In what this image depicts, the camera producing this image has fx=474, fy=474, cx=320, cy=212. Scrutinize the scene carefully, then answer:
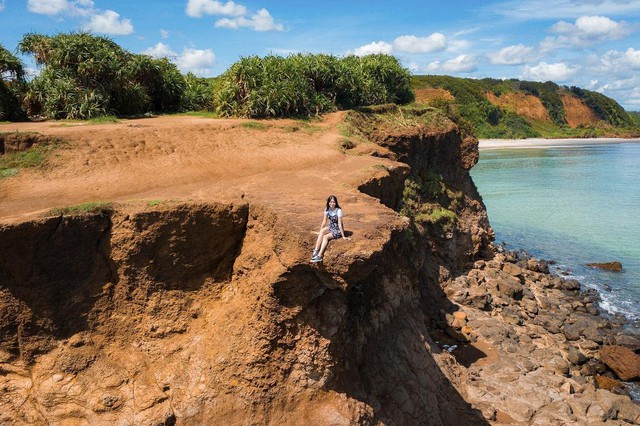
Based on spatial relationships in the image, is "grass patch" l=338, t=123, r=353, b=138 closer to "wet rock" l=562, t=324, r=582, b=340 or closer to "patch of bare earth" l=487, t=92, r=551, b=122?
"wet rock" l=562, t=324, r=582, b=340

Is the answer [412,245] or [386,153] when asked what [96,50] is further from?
[412,245]

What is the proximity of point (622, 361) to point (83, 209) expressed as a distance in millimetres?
15290

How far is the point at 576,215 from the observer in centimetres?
3347

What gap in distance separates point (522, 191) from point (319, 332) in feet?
131

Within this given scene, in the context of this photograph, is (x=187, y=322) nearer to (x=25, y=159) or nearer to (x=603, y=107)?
(x=25, y=159)

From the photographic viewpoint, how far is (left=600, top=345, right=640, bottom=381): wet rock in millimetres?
13992

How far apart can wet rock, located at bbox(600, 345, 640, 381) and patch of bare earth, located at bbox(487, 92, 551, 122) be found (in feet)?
337

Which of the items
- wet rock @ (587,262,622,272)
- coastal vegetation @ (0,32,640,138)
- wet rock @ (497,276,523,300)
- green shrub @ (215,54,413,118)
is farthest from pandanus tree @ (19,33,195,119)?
wet rock @ (587,262,622,272)

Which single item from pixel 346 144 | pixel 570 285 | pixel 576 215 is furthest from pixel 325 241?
pixel 576 215

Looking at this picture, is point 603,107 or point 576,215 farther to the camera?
point 603,107

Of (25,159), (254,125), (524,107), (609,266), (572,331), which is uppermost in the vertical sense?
(524,107)

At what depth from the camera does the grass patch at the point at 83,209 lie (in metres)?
8.68

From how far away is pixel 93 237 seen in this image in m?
8.94

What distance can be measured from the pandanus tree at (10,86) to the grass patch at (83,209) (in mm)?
11403
